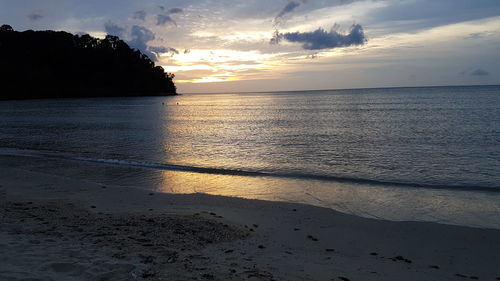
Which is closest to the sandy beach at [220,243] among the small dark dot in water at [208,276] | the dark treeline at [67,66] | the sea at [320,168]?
the small dark dot in water at [208,276]

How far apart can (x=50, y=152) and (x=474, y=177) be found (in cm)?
2379

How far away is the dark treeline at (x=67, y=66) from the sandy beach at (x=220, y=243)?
154803 mm

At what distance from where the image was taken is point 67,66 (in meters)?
159

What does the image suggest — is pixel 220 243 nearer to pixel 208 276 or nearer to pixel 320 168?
pixel 208 276

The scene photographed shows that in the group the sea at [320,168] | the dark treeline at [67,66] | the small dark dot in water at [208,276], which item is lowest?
the sea at [320,168]

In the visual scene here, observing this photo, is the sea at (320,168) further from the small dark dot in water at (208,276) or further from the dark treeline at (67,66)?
the dark treeline at (67,66)

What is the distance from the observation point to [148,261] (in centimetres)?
559

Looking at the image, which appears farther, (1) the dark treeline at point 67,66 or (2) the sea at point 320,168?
(1) the dark treeline at point 67,66

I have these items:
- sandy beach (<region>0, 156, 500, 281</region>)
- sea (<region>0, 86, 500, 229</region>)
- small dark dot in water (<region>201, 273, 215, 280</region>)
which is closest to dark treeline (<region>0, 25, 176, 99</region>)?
sea (<region>0, 86, 500, 229</region>)

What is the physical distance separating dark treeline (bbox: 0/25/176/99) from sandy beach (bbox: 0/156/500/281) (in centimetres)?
15480

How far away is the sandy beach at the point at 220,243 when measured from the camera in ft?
17.7

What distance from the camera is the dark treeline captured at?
142625 mm

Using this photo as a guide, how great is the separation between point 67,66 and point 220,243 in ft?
575

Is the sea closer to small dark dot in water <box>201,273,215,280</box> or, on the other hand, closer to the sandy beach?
the sandy beach
